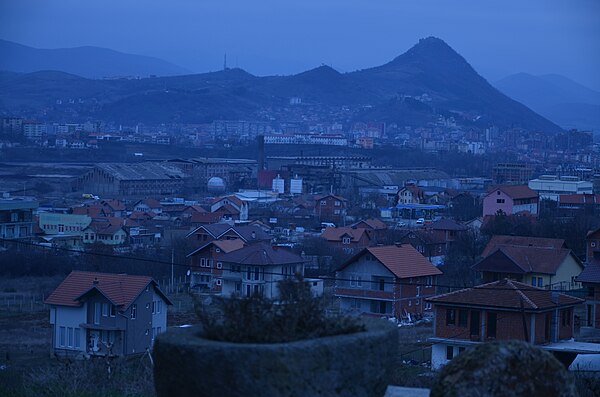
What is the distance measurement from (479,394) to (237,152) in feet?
149

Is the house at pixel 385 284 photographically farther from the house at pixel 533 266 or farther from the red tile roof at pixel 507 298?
the red tile roof at pixel 507 298

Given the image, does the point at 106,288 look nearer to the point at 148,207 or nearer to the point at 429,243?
the point at 429,243

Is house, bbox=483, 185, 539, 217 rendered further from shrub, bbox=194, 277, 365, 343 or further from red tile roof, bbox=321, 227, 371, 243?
shrub, bbox=194, 277, 365, 343

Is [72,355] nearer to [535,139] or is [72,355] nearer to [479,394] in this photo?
[479,394]

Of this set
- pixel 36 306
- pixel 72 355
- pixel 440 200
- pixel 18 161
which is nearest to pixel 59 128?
pixel 18 161

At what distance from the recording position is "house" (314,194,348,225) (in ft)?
75.6

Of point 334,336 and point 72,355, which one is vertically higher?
point 334,336

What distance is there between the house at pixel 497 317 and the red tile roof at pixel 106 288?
7.73ft

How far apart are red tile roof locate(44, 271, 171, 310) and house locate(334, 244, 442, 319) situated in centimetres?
288

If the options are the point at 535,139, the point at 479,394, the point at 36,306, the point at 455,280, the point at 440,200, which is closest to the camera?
the point at 479,394

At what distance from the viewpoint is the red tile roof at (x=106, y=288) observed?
805 centimetres

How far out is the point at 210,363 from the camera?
1812 mm

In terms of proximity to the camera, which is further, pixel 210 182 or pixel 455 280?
pixel 210 182

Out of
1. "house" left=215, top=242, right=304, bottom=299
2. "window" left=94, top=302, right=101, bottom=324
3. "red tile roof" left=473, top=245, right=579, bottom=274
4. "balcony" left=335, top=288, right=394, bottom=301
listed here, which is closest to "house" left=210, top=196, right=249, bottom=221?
"house" left=215, top=242, right=304, bottom=299
